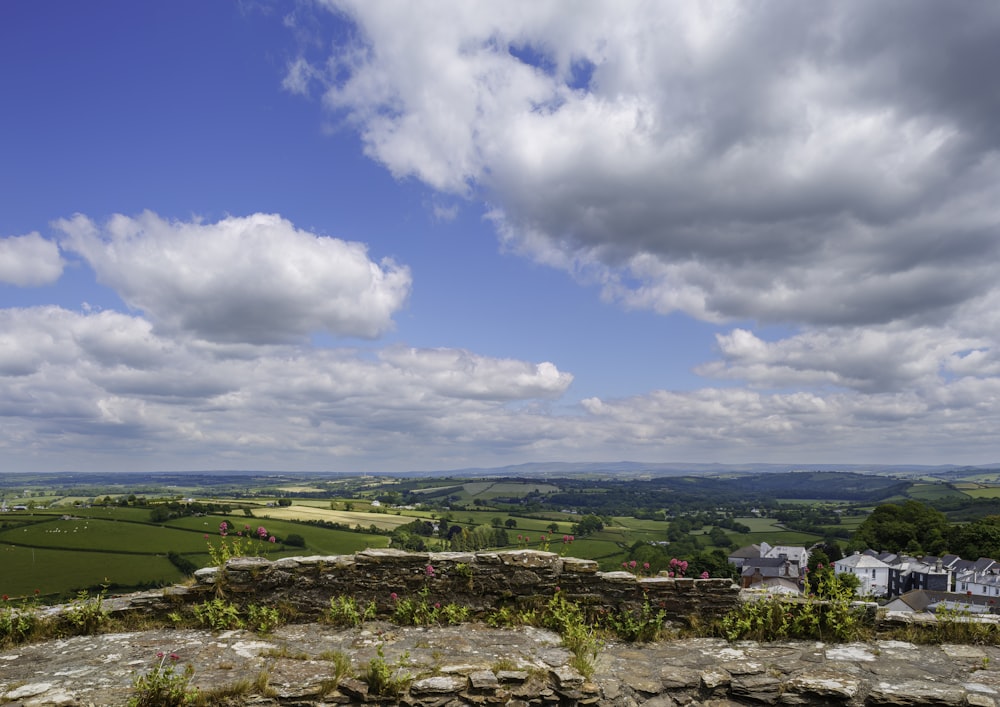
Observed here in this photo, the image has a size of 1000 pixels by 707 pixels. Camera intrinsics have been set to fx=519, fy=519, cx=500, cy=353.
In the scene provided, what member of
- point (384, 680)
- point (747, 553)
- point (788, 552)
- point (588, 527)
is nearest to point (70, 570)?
point (384, 680)

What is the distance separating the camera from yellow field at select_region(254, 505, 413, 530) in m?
62.6

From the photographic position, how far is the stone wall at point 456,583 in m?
8.50

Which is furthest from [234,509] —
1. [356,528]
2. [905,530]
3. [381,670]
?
[905,530]

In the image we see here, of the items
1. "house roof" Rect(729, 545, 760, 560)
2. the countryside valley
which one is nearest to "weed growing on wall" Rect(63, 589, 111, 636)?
the countryside valley

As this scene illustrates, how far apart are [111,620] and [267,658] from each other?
3.07 meters

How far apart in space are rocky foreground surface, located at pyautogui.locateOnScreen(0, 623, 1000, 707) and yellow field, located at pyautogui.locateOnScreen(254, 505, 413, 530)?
56715 mm

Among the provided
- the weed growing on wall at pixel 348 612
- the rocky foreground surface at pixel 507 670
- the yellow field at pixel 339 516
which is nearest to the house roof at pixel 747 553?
the yellow field at pixel 339 516

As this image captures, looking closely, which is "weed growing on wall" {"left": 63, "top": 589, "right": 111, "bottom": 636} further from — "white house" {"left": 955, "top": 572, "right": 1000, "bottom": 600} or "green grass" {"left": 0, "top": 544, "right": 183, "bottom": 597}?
"white house" {"left": 955, "top": 572, "right": 1000, "bottom": 600}

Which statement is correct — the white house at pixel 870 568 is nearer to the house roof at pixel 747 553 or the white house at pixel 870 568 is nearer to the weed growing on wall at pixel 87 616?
the house roof at pixel 747 553

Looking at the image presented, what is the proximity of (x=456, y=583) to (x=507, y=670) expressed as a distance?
2.39 metres

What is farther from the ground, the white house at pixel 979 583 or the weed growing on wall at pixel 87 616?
the weed growing on wall at pixel 87 616

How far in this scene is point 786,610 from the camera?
26.6ft

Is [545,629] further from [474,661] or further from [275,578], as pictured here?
[275,578]

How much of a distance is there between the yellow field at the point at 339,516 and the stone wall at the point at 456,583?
5558 centimetres
